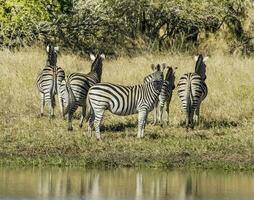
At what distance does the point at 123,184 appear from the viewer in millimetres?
13070

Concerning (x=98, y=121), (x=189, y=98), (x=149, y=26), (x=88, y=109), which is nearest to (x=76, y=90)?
(x=88, y=109)

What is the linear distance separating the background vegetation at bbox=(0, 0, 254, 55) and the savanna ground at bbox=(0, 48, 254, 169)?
29.5ft

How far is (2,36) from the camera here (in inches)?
1227

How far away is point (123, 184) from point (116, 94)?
13.7ft

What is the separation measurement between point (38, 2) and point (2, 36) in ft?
12.2

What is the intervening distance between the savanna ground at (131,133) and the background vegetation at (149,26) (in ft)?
29.5

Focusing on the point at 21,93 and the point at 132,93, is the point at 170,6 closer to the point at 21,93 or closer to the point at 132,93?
the point at 21,93

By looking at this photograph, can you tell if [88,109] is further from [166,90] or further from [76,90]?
[166,90]

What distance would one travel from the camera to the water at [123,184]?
12.1 m

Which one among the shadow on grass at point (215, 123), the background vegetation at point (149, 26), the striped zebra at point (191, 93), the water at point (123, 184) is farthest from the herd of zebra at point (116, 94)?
the background vegetation at point (149, 26)

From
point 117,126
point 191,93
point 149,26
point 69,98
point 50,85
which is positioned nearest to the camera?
point 69,98

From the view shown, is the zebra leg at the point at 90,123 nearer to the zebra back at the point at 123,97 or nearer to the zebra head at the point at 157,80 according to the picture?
the zebra back at the point at 123,97

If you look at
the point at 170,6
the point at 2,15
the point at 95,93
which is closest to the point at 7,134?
the point at 95,93

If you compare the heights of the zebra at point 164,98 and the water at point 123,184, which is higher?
the zebra at point 164,98
